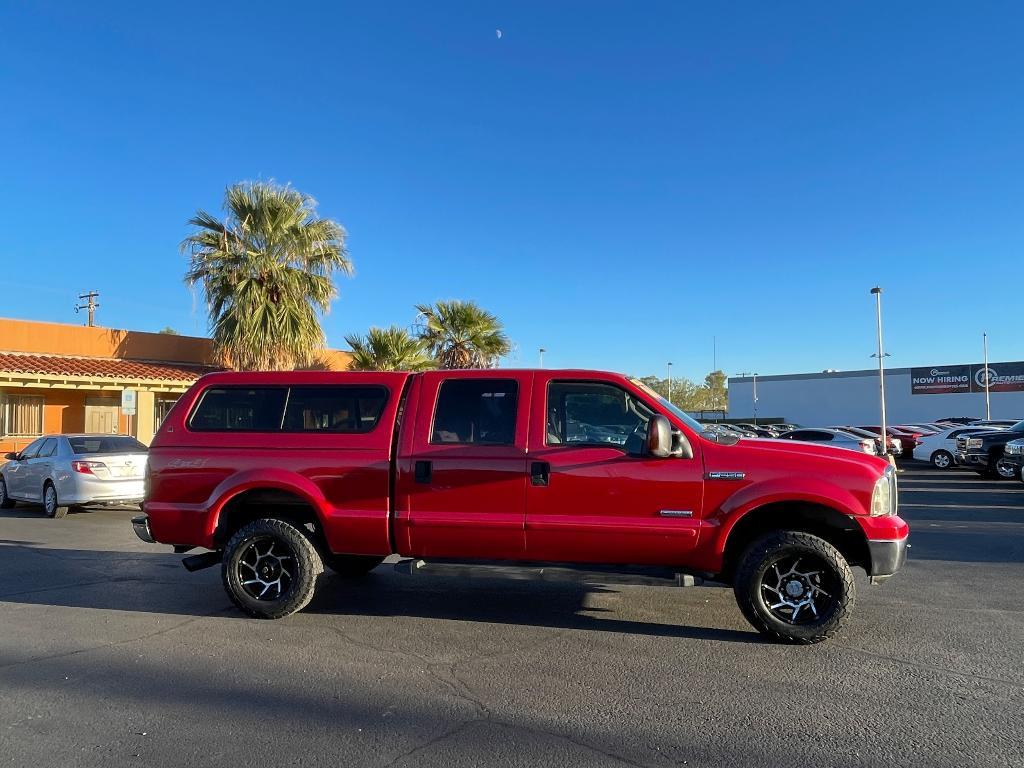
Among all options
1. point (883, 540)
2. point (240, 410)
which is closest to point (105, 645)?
point (240, 410)

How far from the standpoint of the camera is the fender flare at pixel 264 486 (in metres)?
6.15

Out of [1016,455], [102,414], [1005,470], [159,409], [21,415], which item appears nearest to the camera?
[1016,455]

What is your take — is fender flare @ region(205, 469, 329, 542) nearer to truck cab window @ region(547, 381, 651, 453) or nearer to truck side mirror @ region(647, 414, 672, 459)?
truck cab window @ region(547, 381, 651, 453)

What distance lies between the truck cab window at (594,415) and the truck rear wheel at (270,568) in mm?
2247

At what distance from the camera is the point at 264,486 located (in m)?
6.24

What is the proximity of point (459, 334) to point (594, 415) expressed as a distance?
20.1m

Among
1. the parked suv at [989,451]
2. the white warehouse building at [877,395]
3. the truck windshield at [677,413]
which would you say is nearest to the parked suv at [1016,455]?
the parked suv at [989,451]

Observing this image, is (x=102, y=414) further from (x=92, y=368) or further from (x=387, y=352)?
(x=387, y=352)

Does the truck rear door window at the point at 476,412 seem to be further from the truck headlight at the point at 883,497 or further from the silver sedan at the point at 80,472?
the silver sedan at the point at 80,472

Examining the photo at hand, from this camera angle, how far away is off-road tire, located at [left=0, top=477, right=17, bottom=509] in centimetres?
1441

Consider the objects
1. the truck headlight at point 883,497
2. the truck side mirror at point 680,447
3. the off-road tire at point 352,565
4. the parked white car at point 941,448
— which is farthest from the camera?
the parked white car at point 941,448

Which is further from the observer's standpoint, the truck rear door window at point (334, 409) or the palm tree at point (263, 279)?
the palm tree at point (263, 279)

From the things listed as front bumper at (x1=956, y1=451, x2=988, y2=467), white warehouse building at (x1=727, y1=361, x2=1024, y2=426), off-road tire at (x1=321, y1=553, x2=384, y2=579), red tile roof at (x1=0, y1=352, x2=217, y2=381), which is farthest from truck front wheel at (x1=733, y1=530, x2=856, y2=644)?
white warehouse building at (x1=727, y1=361, x2=1024, y2=426)

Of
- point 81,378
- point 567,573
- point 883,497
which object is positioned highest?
point 81,378
